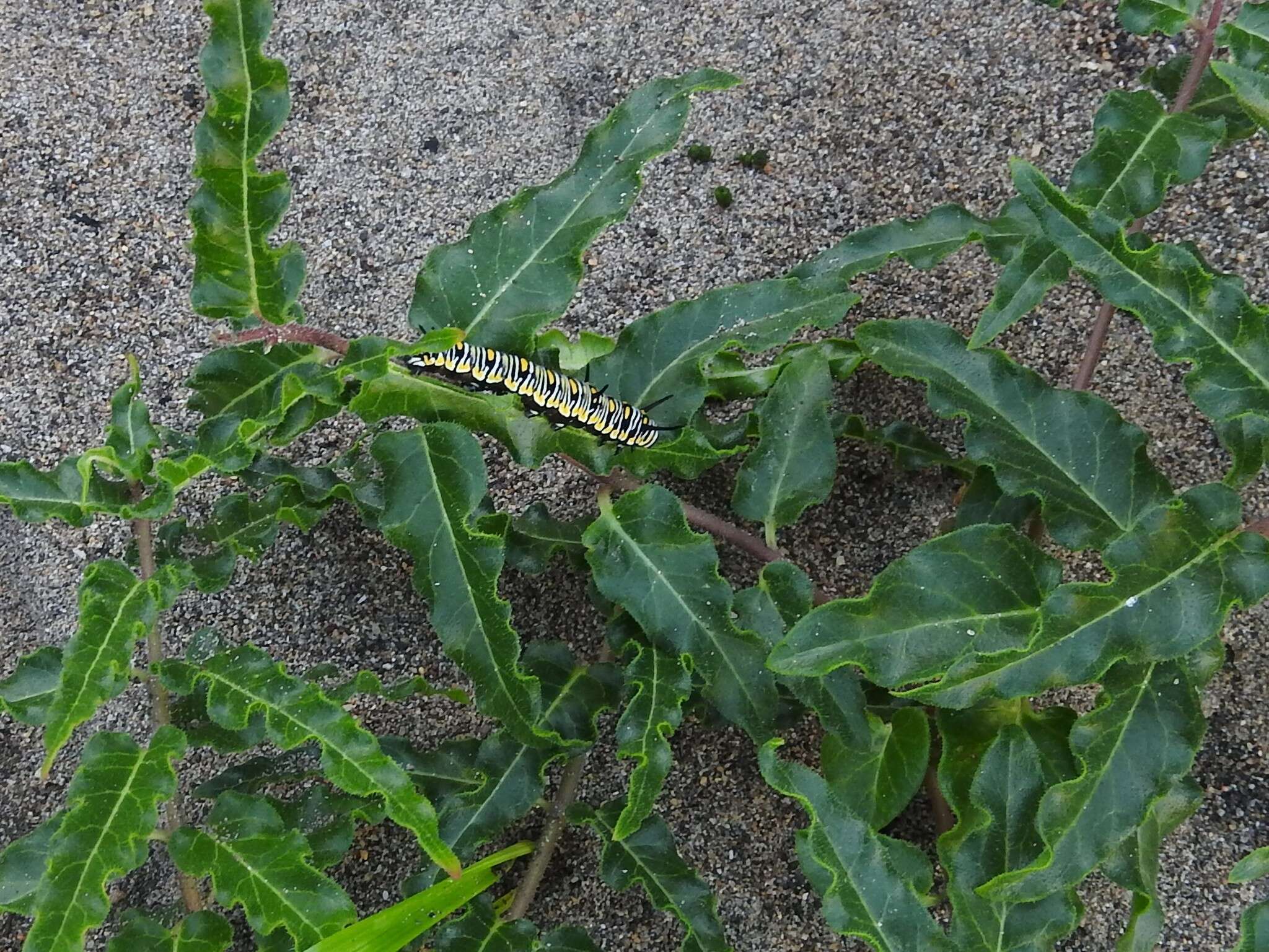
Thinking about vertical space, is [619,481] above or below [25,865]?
above

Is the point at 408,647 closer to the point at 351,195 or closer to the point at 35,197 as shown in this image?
the point at 351,195

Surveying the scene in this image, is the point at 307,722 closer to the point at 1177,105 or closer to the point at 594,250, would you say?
the point at 594,250

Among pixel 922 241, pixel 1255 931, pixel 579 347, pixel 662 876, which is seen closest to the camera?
pixel 1255 931

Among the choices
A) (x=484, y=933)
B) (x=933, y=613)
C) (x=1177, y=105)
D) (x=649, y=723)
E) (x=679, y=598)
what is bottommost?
(x=484, y=933)

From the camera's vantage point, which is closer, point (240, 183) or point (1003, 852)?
point (240, 183)

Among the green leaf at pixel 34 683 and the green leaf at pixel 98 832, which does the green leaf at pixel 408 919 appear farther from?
the green leaf at pixel 34 683

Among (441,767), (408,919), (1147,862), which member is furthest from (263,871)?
(1147,862)

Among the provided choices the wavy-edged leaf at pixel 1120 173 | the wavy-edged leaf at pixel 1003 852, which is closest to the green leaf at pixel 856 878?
the wavy-edged leaf at pixel 1003 852
